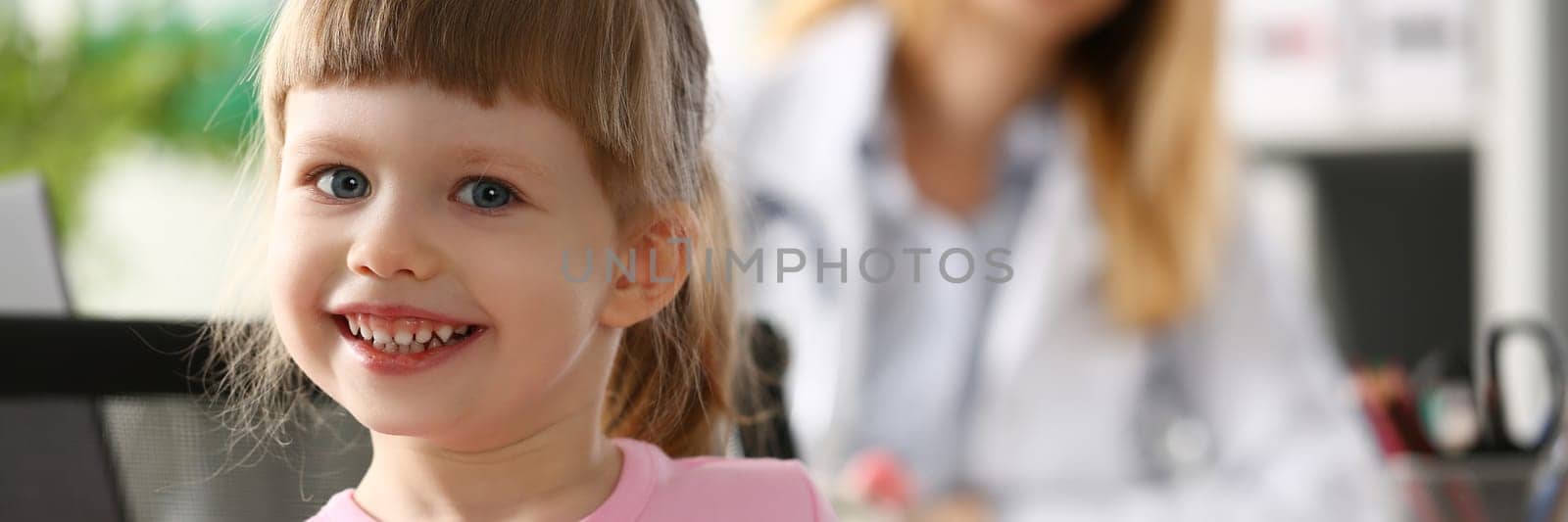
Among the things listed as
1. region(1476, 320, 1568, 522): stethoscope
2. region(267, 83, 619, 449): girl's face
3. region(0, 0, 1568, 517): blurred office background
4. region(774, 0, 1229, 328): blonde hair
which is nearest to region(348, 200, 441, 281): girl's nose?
region(267, 83, 619, 449): girl's face

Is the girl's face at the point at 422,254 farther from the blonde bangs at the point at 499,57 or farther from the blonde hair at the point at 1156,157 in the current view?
the blonde hair at the point at 1156,157

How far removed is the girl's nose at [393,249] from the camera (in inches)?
17.5

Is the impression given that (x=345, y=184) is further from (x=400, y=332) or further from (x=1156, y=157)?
(x=1156, y=157)

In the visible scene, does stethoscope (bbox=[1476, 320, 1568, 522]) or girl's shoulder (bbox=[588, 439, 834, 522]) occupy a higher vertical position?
girl's shoulder (bbox=[588, 439, 834, 522])

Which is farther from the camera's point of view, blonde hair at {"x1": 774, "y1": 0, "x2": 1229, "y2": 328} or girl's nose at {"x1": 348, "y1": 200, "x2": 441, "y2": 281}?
blonde hair at {"x1": 774, "y1": 0, "x2": 1229, "y2": 328}

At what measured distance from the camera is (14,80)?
6.42 ft

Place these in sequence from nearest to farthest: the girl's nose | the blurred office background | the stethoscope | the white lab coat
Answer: the girl's nose
the stethoscope
the white lab coat
the blurred office background

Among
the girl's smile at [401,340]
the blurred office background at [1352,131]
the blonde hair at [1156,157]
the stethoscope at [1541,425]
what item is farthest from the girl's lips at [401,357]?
the blurred office background at [1352,131]

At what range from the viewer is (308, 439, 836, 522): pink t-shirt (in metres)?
0.50

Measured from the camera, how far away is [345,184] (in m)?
0.46

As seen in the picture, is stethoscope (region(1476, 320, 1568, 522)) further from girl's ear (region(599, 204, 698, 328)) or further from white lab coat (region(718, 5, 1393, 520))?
girl's ear (region(599, 204, 698, 328))

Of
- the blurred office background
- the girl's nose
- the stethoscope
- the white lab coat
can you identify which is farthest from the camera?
the blurred office background

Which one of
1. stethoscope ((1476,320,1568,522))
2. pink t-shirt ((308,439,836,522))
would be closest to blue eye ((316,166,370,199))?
pink t-shirt ((308,439,836,522))

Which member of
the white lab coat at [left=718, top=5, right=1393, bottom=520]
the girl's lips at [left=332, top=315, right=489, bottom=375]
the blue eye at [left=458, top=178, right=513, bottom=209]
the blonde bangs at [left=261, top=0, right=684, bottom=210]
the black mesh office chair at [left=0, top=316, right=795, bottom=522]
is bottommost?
the white lab coat at [left=718, top=5, right=1393, bottom=520]
